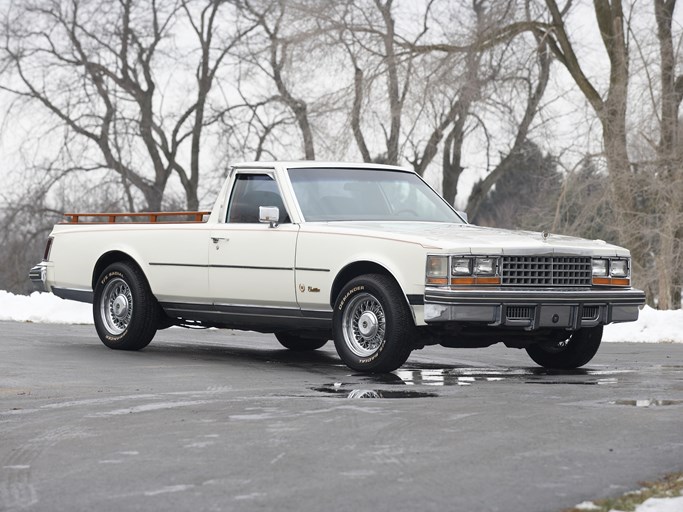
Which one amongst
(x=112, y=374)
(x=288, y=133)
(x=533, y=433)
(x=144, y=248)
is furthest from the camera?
(x=288, y=133)

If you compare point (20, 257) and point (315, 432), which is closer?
point (315, 432)

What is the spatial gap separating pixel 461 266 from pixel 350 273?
1.12 meters

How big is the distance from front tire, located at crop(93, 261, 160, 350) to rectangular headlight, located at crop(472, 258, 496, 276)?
374 cm

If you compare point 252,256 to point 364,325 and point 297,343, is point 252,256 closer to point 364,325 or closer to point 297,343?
point 364,325

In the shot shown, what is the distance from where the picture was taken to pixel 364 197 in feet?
38.6

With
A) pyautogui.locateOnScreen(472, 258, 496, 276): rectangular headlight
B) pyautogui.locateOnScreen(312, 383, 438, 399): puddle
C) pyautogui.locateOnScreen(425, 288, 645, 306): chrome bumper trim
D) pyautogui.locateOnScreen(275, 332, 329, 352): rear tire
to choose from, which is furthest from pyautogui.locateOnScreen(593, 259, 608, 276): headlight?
pyautogui.locateOnScreen(275, 332, 329, 352): rear tire

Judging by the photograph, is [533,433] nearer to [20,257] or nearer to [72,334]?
[72,334]

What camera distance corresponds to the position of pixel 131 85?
148 ft

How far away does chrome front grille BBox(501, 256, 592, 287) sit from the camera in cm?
1024

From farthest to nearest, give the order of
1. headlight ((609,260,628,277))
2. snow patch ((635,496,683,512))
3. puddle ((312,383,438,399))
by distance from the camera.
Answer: headlight ((609,260,628,277)), puddle ((312,383,438,399)), snow patch ((635,496,683,512))

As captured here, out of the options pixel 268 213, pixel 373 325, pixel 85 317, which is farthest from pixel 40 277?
pixel 85 317

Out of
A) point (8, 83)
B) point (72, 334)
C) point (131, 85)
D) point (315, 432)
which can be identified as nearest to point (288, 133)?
point (131, 85)

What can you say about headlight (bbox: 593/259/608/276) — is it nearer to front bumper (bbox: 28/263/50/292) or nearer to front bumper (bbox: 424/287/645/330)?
front bumper (bbox: 424/287/645/330)

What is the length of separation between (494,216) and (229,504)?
265 feet
